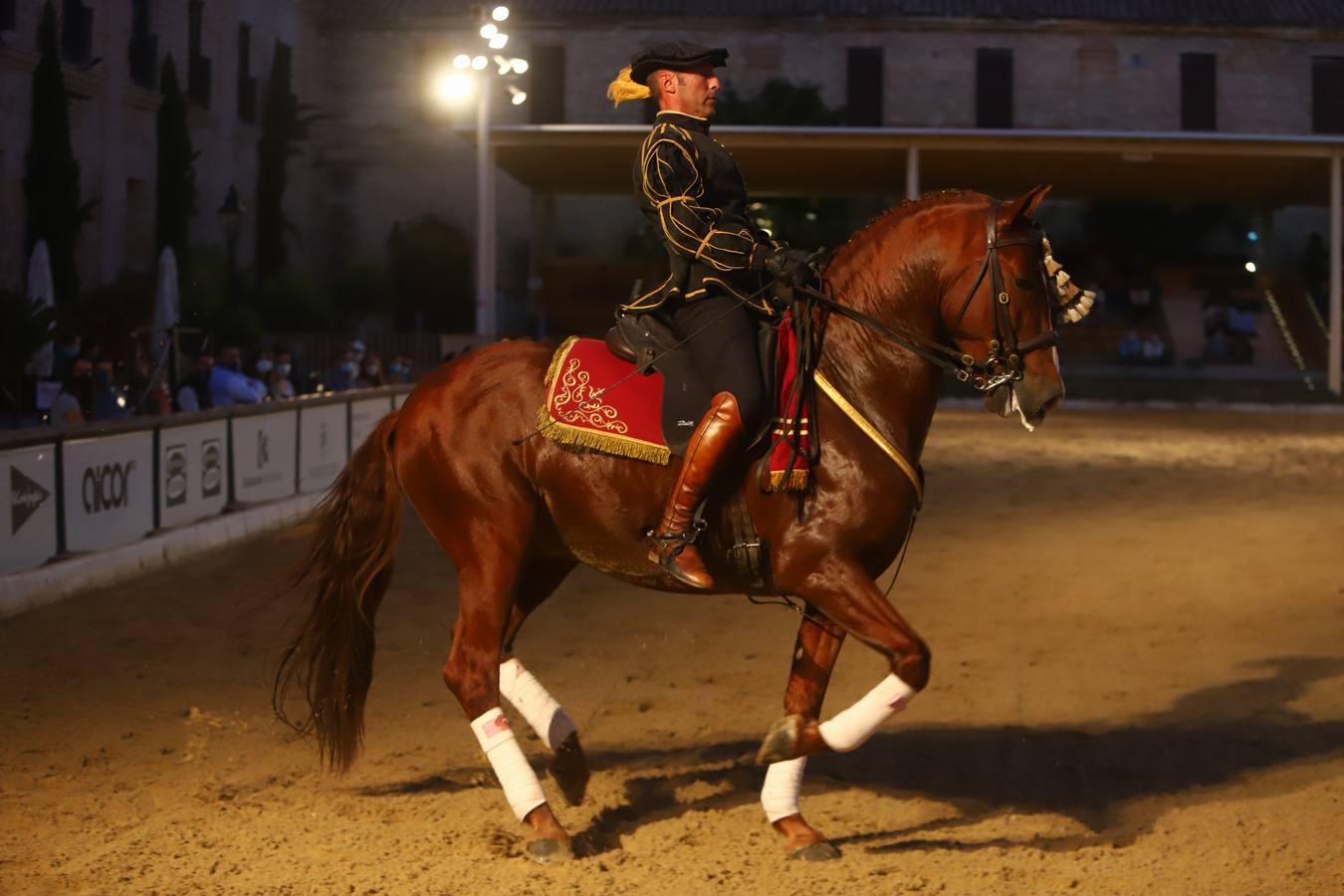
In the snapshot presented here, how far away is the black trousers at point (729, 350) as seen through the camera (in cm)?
565

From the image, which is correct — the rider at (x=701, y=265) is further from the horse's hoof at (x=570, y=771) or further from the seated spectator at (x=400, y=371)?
the seated spectator at (x=400, y=371)

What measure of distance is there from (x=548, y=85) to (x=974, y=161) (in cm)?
2100

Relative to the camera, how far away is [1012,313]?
5570mm

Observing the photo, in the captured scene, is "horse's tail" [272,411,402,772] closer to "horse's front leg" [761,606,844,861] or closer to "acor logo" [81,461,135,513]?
"horse's front leg" [761,606,844,861]

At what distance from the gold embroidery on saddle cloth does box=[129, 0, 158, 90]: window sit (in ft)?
102

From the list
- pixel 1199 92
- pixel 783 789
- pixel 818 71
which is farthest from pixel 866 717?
pixel 1199 92

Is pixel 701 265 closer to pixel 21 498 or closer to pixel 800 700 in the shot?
pixel 800 700

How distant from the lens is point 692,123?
232 inches

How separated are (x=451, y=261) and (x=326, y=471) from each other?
106 feet

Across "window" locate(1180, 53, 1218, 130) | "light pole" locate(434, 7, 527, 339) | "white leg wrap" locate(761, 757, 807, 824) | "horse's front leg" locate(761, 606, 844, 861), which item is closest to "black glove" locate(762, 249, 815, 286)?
"horse's front leg" locate(761, 606, 844, 861)

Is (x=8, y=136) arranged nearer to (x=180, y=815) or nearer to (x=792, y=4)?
(x=180, y=815)

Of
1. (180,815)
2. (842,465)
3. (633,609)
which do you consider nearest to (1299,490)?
(633,609)

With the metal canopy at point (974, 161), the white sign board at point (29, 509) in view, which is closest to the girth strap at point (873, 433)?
the white sign board at point (29, 509)

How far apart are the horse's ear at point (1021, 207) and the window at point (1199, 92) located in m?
49.7
